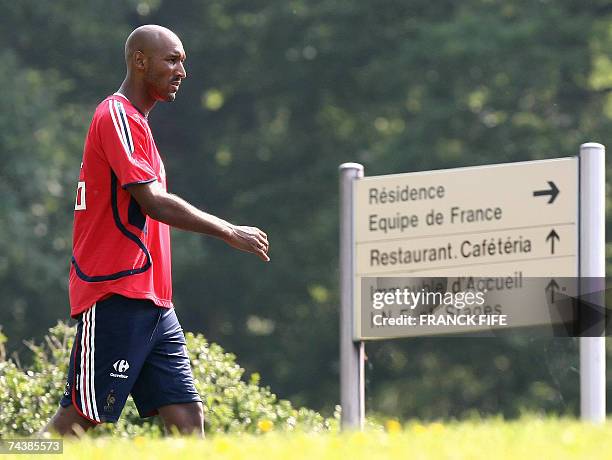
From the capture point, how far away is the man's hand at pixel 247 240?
5.88 metres

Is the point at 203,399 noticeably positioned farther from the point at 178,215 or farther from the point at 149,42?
the point at 149,42

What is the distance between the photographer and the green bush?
773cm

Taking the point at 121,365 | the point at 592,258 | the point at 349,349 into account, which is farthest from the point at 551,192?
the point at 121,365

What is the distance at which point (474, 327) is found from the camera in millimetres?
6203

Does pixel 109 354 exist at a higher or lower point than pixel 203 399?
higher

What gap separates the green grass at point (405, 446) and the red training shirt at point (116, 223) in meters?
0.72

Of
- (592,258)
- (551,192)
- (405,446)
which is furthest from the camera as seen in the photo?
(551,192)

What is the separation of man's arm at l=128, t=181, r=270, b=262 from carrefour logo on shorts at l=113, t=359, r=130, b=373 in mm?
527

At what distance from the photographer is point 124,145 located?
19.1 ft

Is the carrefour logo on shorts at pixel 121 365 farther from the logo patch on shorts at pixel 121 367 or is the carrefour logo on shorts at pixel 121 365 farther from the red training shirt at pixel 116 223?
the red training shirt at pixel 116 223

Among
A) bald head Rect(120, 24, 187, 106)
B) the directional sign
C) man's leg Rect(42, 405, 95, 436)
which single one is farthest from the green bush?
bald head Rect(120, 24, 187, 106)

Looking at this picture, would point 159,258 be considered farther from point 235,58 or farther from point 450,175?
point 235,58

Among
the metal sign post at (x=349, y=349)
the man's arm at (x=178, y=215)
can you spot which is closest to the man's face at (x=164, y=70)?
the man's arm at (x=178, y=215)

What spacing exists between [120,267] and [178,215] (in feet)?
0.92
